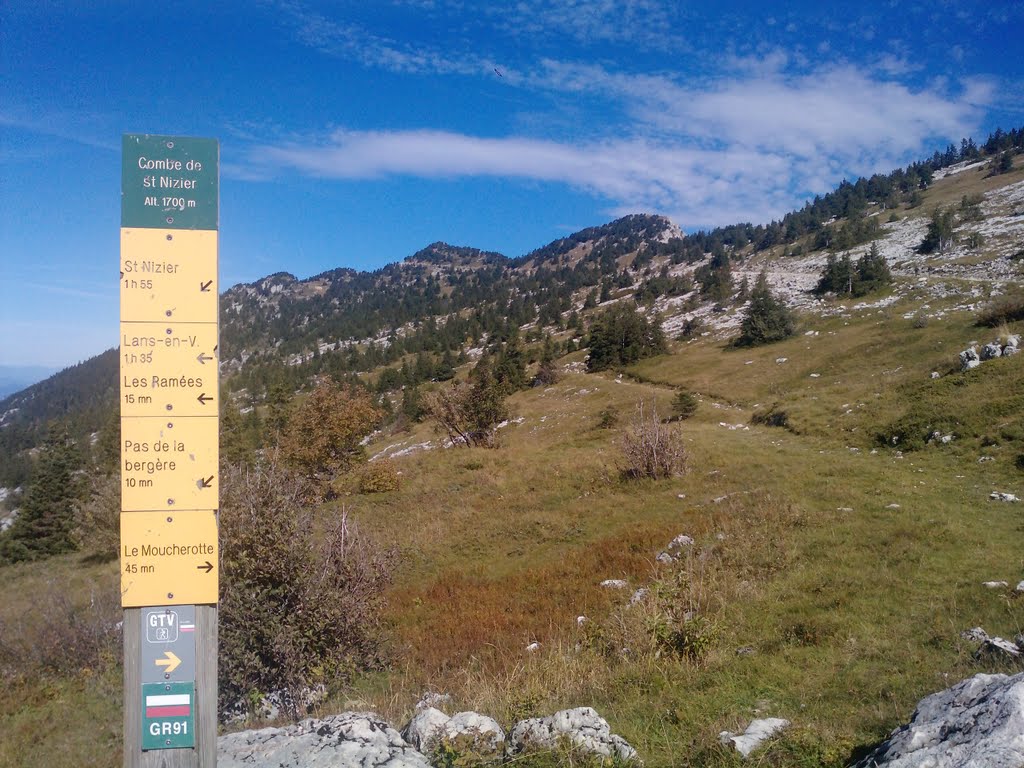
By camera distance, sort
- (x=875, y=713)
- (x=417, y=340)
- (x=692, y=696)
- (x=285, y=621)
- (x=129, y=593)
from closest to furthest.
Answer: (x=129, y=593) < (x=875, y=713) < (x=692, y=696) < (x=285, y=621) < (x=417, y=340)

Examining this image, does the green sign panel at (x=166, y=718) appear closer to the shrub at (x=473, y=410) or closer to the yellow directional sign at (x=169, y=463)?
the yellow directional sign at (x=169, y=463)

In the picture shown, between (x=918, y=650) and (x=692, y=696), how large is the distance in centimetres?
225

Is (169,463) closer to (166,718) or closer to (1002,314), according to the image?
(166,718)

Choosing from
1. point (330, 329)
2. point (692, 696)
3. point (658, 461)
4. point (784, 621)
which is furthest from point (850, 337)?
point (330, 329)

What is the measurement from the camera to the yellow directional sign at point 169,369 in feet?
9.32

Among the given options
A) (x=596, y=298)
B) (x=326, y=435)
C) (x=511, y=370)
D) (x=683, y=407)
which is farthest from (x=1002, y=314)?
(x=596, y=298)

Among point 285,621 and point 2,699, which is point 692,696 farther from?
point 2,699

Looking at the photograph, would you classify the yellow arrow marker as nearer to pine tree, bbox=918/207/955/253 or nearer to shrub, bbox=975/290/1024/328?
shrub, bbox=975/290/1024/328

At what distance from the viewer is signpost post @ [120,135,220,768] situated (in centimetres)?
282

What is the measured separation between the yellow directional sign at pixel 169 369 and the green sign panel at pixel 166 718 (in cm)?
129

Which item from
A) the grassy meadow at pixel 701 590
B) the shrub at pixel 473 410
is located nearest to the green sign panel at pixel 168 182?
the grassy meadow at pixel 701 590

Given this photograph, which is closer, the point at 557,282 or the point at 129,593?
the point at 129,593

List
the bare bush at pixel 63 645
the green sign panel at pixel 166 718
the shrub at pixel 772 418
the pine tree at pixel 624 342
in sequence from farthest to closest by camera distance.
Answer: the pine tree at pixel 624 342
the shrub at pixel 772 418
the bare bush at pixel 63 645
the green sign panel at pixel 166 718

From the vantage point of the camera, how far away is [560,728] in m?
4.00
